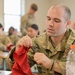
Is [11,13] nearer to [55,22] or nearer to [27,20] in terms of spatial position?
[27,20]

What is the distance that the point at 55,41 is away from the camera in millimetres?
1797

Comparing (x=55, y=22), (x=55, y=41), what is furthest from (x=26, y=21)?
(x=55, y=22)

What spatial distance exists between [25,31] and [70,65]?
4381mm

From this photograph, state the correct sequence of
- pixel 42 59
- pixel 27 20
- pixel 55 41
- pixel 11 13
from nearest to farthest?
pixel 42 59 < pixel 55 41 < pixel 27 20 < pixel 11 13

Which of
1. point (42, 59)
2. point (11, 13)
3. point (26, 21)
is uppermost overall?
point (11, 13)

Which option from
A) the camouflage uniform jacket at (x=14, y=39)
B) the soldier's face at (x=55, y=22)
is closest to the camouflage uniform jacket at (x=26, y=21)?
the camouflage uniform jacket at (x=14, y=39)

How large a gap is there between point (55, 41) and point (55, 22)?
7.6 inches

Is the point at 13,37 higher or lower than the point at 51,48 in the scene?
lower

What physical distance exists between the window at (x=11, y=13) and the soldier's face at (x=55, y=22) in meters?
7.20

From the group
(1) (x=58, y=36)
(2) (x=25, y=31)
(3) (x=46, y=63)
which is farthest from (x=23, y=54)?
(2) (x=25, y=31)

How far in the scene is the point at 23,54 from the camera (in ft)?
5.18

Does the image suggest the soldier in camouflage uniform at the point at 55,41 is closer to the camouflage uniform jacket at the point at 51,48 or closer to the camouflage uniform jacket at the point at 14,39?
the camouflage uniform jacket at the point at 51,48

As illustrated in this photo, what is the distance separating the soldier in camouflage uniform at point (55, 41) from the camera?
5.31 feet

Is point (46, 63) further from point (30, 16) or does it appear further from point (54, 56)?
point (30, 16)
